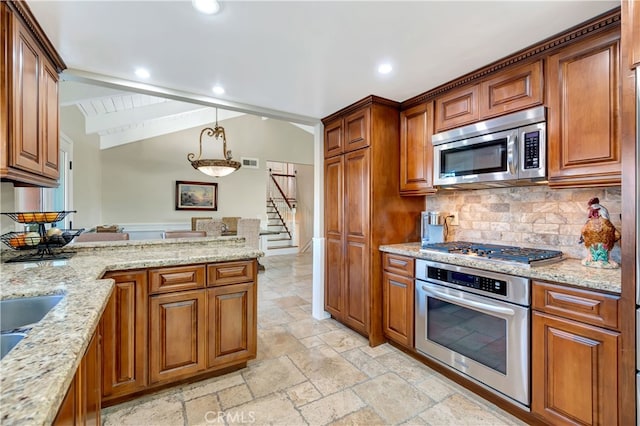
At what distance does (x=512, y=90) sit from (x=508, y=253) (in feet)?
3.76

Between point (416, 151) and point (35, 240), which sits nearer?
point (35, 240)

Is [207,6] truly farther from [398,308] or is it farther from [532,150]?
[398,308]

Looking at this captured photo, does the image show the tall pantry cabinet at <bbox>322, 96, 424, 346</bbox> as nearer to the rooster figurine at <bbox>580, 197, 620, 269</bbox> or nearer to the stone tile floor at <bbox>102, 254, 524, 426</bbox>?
the stone tile floor at <bbox>102, 254, 524, 426</bbox>

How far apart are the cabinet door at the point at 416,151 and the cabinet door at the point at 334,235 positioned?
65cm

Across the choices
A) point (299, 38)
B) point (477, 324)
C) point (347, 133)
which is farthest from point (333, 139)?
point (477, 324)

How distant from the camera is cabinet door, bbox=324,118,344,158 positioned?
322 centimetres

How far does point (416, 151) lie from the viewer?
2.81 metres

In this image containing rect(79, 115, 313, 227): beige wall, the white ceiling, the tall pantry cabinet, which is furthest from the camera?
rect(79, 115, 313, 227): beige wall

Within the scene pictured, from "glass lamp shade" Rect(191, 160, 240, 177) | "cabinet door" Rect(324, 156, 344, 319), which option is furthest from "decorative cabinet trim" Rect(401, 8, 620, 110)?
"glass lamp shade" Rect(191, 160, 240, 177)

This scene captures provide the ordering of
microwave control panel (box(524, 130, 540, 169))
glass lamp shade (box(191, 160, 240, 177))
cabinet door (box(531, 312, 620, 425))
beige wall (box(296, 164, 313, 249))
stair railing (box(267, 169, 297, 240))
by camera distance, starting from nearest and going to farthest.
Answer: cabinet door (box(531, 312, 620, 425))
microwave control panel (box(524, 130, 540, 169))
glass lamp shade (box(191, 160, 240, 177))
beige wall (box(296, 164, 313, 249))
stair railing (box(267, 169, 297, 240))

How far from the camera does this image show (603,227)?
1694 millimetres

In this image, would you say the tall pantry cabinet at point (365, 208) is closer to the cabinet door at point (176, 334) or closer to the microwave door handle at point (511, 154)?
the microwave door handle at point (511, 154)

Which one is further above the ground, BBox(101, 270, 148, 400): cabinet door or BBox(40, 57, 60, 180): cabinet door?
BBox(40, 57, 60, 180): cabinet door

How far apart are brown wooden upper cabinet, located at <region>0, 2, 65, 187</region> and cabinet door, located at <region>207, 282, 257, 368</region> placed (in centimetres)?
129
